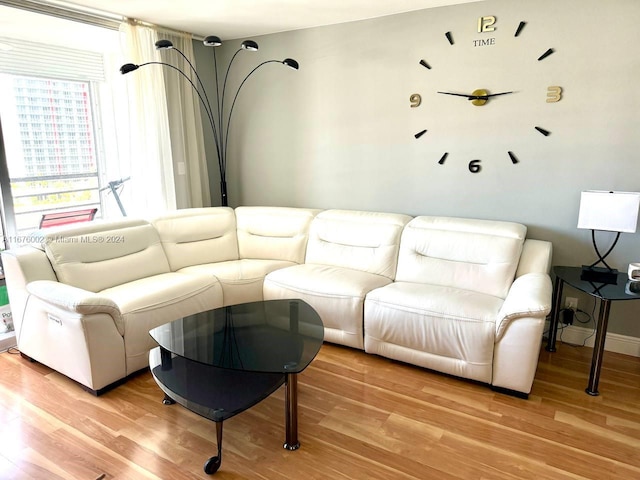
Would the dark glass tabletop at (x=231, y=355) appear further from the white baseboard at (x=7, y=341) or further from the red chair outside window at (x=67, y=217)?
the red chair outside window at (x=67, y=217)

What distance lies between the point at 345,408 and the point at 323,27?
3026 millimetres

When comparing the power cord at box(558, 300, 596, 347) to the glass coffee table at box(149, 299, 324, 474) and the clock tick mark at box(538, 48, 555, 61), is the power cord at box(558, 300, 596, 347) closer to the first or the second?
the clock tick mark at box(538, 48, 555, 61)

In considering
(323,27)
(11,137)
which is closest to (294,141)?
(323,27)

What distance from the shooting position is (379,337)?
2777 millimetres

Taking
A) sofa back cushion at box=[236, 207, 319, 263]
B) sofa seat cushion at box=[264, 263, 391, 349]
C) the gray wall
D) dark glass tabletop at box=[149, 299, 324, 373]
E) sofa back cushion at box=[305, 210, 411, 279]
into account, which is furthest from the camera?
sofa back cushion at box=[236, 207, 319, 263]

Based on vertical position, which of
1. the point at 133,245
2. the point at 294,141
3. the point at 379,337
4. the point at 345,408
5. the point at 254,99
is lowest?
the point at 345,408

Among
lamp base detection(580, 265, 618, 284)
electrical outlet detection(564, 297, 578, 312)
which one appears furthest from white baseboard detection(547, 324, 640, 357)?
lamp base detection(580, 265, 618, 284)

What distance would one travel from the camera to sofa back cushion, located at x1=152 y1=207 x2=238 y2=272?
3.48 meters

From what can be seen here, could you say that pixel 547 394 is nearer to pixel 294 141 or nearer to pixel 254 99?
pixel 294 141

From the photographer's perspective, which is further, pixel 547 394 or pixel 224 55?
pixel 224 55

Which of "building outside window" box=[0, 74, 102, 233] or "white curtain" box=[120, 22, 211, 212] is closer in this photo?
"white curtain" box=[120, 22, 211, 212]

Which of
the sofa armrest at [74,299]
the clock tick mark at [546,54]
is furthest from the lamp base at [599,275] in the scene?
the sofa armrest at [74,299]

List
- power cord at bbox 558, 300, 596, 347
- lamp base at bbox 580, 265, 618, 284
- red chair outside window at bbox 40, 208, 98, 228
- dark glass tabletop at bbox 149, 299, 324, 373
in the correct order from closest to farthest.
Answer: dark glass tabletop at bbox 149, 299, 324, 373 < lamp base at bbox 580, 265, 618, 284 < power cord at bbox 558, 300, 596, 347 < red chair outside window at bbox 40, 208, 98, 228

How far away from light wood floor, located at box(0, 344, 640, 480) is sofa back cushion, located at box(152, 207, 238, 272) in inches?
44.0
